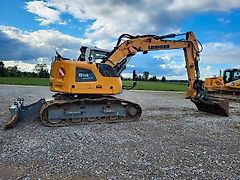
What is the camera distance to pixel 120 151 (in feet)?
22.1

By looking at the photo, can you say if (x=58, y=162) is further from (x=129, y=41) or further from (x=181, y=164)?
(x=129, y=41)

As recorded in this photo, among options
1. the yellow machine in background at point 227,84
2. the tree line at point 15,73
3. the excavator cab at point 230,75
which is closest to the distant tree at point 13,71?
the tree line at point 15,73

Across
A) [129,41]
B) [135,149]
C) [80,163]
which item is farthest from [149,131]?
[129,41]

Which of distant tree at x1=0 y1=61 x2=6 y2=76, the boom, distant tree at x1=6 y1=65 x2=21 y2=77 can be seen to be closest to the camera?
the boom

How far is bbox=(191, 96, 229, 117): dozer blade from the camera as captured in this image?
508 inches

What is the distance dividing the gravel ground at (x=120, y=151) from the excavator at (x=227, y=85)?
596 inches

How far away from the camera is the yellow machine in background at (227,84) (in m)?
24.0

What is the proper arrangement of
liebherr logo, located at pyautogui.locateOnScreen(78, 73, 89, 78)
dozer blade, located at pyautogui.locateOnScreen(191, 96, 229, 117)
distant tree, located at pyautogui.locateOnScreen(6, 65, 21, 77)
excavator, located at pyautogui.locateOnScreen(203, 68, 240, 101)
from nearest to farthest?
liebherr logo, located at pyautogui.locateOnScreen(78, 73, 89, 78) → dozer blade, located at pyautogui.locateOnScreen(191, 96, 229, 117) → excavator, located at pyautogui.locateOnScreen(203, 68, 240, 101) → distant tree, located at pyautogui.locateOnScreen(6, 65, 21, 77)

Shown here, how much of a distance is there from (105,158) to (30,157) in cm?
168

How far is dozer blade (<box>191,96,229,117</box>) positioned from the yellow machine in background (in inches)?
421

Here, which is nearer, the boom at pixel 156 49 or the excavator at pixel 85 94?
the excavator at pixel 85 94

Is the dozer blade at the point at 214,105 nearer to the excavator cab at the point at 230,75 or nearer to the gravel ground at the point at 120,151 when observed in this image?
the gravel ground at the point at 120,151

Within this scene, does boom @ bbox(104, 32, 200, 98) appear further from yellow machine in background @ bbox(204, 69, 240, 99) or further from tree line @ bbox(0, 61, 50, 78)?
tree line @ bbox(0, 61, 50, 78)

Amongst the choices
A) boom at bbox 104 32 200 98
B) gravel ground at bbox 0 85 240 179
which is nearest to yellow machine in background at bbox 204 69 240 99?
boom at bbox 104 32 200 98
